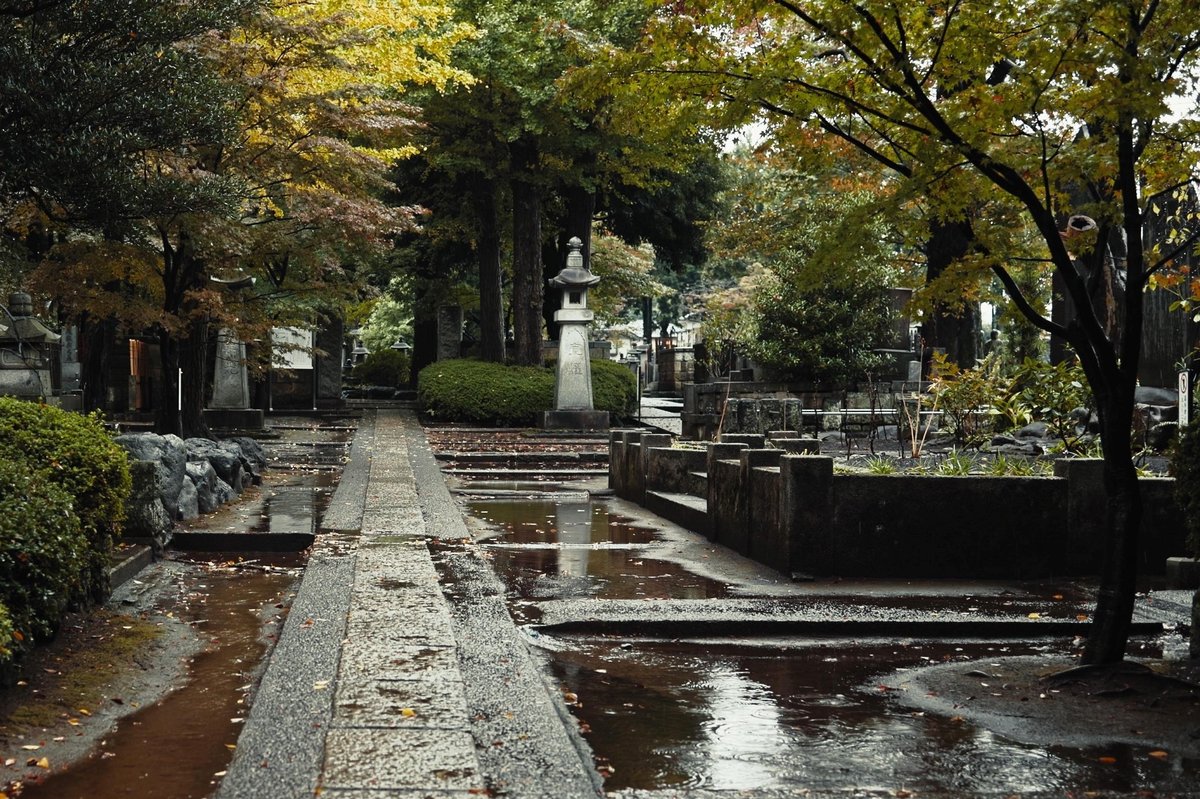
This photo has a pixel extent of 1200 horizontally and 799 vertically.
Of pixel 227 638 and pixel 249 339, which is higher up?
pixel 249 339

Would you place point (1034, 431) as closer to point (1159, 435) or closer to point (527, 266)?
point (1159, 435)

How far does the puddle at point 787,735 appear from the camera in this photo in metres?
5.21

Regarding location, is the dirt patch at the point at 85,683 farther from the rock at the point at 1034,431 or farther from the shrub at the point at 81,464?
the rock at the point at 1034,431

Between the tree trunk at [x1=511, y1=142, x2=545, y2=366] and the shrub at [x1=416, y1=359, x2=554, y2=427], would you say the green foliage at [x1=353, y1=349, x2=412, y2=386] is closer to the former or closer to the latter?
the tree trunk at [x1=511, y1=142, x2=545, y2=366]

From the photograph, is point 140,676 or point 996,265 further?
point 996,265

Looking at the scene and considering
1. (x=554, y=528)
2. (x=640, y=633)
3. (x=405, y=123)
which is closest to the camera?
(x=640, y=633)

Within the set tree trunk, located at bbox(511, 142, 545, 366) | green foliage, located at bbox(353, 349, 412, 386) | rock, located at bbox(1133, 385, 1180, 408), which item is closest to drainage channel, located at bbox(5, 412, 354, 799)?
rock, located at bbox(1133, 385, 1180, 408)

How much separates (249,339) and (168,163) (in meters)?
4.84

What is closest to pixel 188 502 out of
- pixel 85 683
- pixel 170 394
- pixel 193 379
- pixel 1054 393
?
pixel 85 683

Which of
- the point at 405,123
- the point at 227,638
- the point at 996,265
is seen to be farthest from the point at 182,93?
the point at 405,123

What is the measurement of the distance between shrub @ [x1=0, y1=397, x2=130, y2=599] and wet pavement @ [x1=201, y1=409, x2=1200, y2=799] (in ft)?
4.56

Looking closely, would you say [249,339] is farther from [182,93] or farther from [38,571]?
[38,571]

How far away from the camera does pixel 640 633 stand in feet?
26.8

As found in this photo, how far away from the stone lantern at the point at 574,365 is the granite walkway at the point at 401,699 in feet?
58.1
